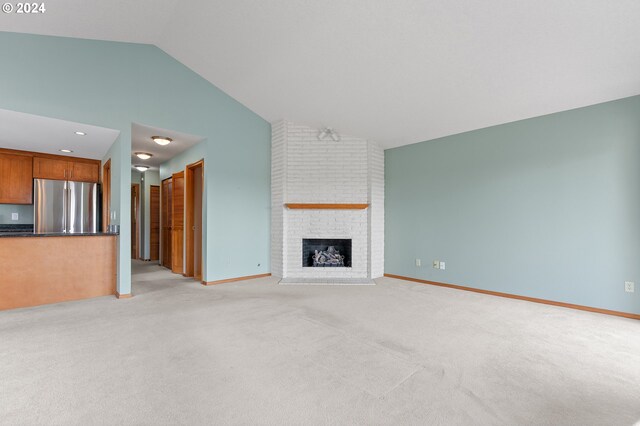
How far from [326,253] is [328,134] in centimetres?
224

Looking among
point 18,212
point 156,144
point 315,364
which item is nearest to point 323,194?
point 156,144

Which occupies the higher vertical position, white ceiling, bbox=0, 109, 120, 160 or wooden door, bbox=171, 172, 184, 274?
white ceiling, bbox=0, 109, 120, 160

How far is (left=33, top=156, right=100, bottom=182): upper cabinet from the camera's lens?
5184 millimetres

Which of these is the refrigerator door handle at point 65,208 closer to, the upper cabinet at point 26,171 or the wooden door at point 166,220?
the upper cabinet at point 26,171

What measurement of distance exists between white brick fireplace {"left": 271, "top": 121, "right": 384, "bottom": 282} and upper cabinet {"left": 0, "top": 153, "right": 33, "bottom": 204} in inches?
167

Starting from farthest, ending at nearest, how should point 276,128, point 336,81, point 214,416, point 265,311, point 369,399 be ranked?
1. point 276,128
2. point 336,81
3. point 265,311
4. point 369,399
5. point 214,416

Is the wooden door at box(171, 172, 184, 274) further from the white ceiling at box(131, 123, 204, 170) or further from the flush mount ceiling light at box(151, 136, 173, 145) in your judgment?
the flush mount ceiling light at box(151, 136, 173, 145)

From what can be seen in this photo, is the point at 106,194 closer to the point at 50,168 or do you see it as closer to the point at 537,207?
the point at 50,168

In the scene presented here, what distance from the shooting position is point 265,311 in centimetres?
343

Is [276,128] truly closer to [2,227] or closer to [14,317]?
[14,317]

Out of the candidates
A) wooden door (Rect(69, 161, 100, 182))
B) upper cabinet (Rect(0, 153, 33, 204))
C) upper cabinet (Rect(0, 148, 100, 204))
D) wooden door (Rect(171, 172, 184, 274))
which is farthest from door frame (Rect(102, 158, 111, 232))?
wooden door (Rect(171, 172, 184, 274))

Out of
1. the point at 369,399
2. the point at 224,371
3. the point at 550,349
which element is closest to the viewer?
the point at 369,399

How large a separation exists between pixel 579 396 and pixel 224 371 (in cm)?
226

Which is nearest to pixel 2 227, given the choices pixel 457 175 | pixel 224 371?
pixel 224 371
